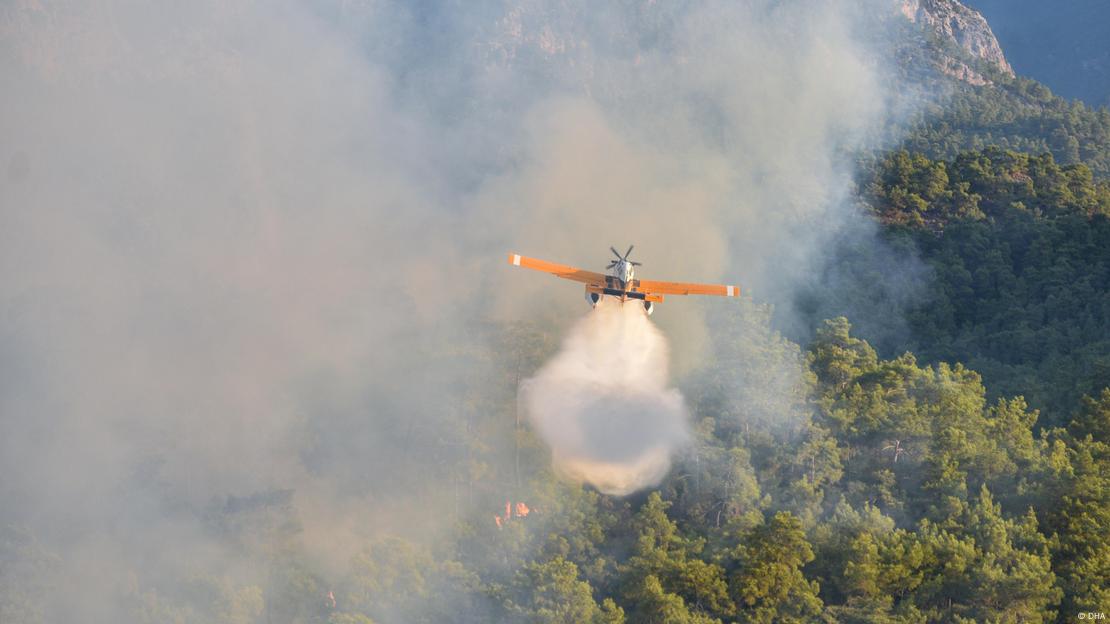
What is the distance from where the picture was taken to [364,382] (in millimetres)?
87812

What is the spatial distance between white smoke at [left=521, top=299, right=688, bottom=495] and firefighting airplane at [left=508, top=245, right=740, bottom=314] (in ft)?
29.4

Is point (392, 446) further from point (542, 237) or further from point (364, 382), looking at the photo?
point (542, 237)

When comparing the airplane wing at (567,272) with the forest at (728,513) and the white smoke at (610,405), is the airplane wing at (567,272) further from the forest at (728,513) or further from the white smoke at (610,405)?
the forest at (728,513)

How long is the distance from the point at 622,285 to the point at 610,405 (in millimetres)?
13503

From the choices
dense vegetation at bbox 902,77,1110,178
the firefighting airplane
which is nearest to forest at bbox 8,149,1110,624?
the firefighting airplane

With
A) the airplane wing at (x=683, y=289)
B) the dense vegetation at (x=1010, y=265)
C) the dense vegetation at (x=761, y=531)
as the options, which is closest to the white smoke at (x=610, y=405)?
the dense vegetation at (x=761, y=531)

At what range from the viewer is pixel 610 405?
81.9m

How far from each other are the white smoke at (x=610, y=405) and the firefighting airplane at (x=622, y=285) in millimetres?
8969

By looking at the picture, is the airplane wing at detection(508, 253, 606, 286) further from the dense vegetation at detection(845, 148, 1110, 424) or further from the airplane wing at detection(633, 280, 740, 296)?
the dense vegetation at detection(845, 148, 1110, 424)

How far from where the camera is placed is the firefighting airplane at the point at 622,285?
69794 mm

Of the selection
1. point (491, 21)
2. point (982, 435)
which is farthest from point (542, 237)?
point (491, 21)

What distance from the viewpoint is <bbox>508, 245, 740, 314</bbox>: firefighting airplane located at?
69794mm

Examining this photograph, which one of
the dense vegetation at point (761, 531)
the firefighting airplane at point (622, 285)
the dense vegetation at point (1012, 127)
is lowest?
the dense vegetation at point (761, 531)

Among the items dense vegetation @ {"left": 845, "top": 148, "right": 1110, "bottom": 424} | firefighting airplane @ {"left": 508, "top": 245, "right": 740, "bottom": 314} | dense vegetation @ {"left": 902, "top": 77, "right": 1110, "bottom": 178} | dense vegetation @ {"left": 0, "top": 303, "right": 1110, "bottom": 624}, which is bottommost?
dense vegetation @ {"left": 0, "top": 303, "right": 1110, "bottom": 624}
